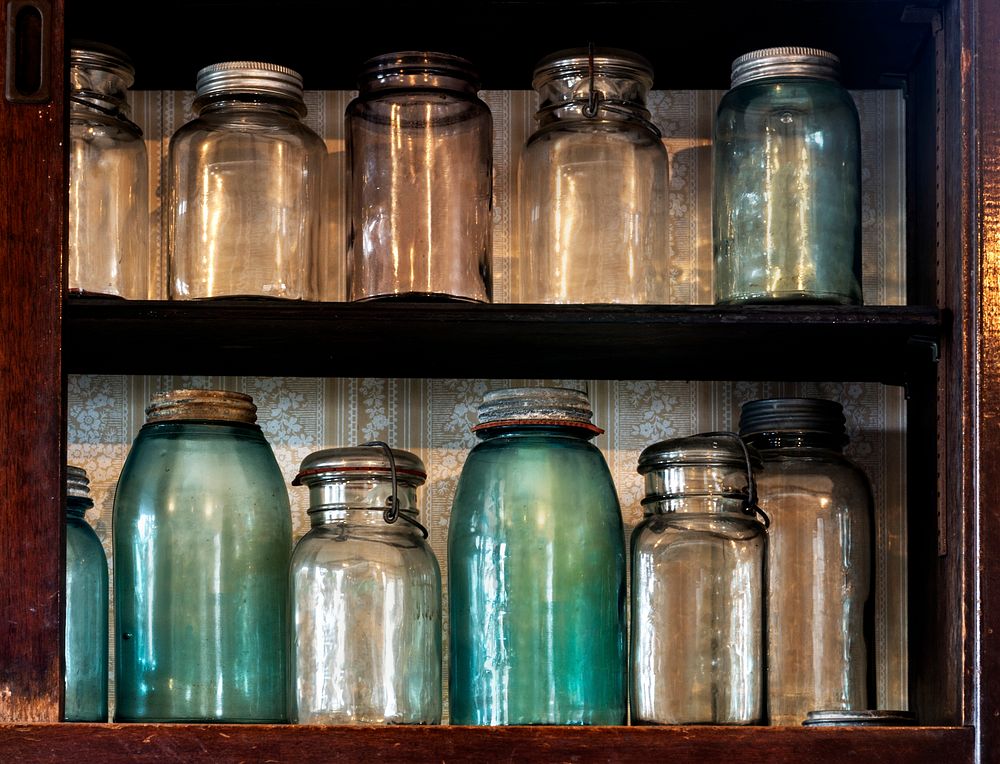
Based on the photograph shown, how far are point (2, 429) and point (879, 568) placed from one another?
0.96 meters

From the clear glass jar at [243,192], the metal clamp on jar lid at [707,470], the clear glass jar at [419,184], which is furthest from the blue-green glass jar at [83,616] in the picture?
the metal clamp on jar lid at [707,470]

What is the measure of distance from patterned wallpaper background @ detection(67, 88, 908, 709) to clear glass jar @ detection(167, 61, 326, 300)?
0.15m

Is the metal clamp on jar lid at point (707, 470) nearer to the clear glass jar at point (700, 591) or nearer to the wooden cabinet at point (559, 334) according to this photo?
the clear glass jar at point (700, 591)

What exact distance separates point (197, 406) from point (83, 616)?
0.25 m

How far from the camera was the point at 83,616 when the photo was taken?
148 cm

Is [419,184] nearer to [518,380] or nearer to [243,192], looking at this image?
[243,192]

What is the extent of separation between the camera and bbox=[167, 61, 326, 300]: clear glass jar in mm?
1494

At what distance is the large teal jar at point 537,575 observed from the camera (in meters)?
1.39

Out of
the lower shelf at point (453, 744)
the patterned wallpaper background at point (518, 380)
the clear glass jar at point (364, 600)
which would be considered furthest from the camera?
the patterned wallpaper background at point (518, 380)

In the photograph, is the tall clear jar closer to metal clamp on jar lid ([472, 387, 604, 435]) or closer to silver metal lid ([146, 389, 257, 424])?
metal clamp on jar lid ([472, 387, 604, 435])

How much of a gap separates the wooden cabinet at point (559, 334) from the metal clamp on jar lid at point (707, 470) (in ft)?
0.33

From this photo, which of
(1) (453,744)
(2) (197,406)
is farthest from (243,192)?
(1) (453,744)

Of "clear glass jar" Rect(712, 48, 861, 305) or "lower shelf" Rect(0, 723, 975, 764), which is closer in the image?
"lower shelf" Rect(0, 723, 975, 764)

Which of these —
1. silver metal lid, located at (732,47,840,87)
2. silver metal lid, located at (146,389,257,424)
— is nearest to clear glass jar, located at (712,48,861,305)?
silver metal lid, located at (732,47,840,87)
